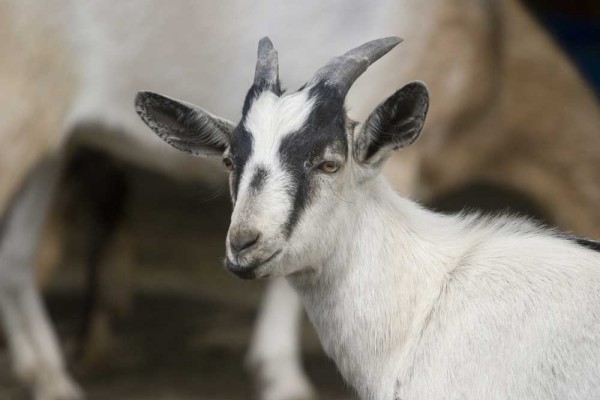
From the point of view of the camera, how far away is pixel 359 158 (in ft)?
12.8

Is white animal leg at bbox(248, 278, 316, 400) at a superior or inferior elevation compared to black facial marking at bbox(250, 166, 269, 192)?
inferior

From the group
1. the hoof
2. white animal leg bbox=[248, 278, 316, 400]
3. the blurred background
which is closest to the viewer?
the blurred background

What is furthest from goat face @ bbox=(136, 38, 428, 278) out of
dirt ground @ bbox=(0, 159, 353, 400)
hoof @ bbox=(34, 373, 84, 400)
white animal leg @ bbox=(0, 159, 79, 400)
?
dirt ground @ bbox=(0, 159, 353, 400)

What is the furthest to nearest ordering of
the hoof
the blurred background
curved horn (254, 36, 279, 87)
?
the hoof → the blurred background → curved horn (254, 36, 279, 87)

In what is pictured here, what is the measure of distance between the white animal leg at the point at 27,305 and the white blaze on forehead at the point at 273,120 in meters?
2.62

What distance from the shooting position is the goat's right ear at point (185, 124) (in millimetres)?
4035

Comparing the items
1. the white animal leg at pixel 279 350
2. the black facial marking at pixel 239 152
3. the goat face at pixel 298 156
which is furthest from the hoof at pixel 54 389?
the black facial marking at pixel 239 152

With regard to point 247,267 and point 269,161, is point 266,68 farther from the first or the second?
point 247,267

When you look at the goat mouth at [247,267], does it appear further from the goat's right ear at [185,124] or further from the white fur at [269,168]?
the goat's right ear at [185,124]

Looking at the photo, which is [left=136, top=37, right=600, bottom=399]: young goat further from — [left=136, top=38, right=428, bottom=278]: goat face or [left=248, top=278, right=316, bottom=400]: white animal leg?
[left=248, top=278, right=316, bottom=400]: white animal leg

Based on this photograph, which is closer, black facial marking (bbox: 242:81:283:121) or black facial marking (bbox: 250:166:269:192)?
black facial marking (bbox: 250:166:269:192)

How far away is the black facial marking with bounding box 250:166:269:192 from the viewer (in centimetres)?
367

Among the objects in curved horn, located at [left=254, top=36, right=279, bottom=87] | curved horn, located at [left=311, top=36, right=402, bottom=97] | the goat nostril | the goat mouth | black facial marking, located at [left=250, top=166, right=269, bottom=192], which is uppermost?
curved horn, located at [left=311, top=36, right=402, bottom=97]

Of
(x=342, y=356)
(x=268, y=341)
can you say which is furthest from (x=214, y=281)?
(x=342, y=356)
